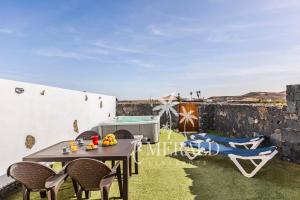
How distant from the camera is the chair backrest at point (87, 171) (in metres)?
3.05

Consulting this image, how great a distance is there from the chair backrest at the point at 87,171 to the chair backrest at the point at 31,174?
32cm

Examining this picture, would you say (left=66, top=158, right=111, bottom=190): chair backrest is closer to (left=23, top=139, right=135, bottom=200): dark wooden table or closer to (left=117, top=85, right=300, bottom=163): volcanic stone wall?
(left=23, top=139, right=135, bottom=200): dark wooden table

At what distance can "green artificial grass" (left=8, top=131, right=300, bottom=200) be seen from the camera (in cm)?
406

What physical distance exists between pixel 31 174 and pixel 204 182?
313 cm

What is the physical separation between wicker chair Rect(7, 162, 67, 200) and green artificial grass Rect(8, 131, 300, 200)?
1136mm

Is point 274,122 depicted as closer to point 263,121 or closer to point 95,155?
point 263,121

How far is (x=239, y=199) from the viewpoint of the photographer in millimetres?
3867

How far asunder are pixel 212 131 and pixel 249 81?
5.63 m

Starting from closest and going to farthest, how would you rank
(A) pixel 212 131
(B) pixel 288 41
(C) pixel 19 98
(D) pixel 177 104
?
(C) pixel 19 98, (B) pixel 288 41, (A) pixel 212 131, (D) pixel 177 104

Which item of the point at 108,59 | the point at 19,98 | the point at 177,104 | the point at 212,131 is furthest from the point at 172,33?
the point at 19,98

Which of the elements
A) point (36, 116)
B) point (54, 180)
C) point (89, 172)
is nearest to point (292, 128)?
point (89, 172)

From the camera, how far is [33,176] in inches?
121

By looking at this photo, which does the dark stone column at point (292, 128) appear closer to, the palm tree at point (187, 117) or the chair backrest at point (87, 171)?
the chair backrest at point (87, 171)

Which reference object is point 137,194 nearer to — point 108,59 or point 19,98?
point 19,98
